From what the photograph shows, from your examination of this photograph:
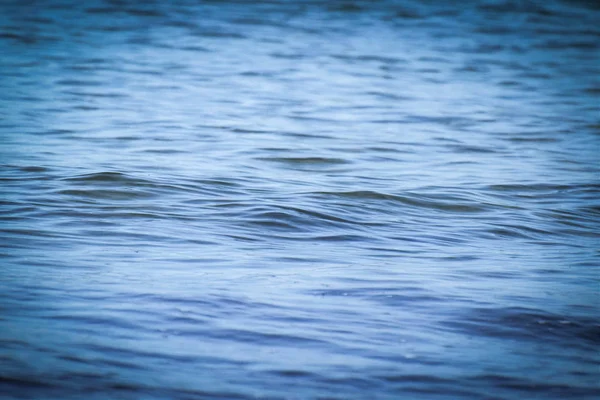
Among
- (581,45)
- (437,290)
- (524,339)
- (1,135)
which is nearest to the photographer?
(524,339)

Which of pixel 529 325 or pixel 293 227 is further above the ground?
pixel 529 325

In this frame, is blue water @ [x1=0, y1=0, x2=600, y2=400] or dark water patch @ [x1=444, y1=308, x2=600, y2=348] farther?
dark water patch @ [x1=444, y1=308, x2=600, y2=348]

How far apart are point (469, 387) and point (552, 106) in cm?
866

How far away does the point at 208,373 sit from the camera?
2680 millimetres

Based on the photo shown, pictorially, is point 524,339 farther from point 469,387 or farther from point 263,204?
point 263,204

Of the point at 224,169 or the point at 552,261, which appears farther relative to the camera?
Answer: the point at 224,169

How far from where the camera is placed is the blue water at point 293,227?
2.79m

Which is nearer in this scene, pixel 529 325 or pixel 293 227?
pixel 529 325

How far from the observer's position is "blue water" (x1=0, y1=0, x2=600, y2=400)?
2793mm

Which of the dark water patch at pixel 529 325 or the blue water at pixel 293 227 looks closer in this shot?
the blue water at pixel 293 227

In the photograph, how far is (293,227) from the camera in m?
4.93

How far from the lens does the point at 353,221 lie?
5180mm

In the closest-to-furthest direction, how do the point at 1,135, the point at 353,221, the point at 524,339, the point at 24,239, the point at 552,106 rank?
the point at 524,339 < the point at 24,239 < the point at 353,221 < the point at 1,135 < the point at 552,106

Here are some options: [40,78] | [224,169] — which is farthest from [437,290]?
[40,78]
